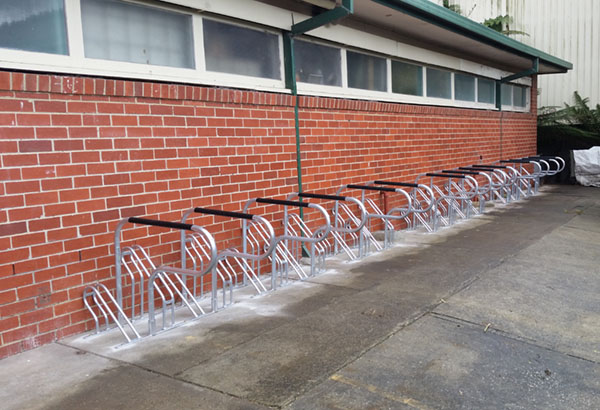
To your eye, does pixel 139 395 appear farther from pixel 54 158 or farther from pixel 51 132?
pixel 51 132

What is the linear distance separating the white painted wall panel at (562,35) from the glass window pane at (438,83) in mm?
7434

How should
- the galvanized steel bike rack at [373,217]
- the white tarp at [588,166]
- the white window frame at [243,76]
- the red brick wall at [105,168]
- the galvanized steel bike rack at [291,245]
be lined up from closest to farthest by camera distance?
the red brick wall at [105,168] → the white window frame at [243,76] → the galvanized steel bike rack at [291,245] → the galvanized steel bike rack at [373,217] → the white tarp at [588,166]

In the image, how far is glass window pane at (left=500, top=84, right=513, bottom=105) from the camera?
12252mm

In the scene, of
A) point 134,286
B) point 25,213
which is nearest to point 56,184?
point 25,213

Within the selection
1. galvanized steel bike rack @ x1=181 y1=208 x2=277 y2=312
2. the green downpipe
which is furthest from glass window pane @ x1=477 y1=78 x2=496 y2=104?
galvanized steel bike rack @ x1=181 y1=208 x2=277 y2=312

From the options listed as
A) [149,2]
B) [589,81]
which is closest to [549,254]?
[149,2]

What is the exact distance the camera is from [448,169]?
959cm

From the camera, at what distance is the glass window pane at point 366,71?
722cm

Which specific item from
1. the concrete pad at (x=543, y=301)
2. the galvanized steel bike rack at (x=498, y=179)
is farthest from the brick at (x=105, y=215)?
the galvanized steel bike rack at (x=498, y=179)

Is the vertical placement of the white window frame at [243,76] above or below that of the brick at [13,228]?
above

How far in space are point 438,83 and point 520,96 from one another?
16.6 ft

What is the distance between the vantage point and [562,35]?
16.2 m

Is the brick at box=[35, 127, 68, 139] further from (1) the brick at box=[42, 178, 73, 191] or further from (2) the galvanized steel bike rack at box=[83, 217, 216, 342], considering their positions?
(2) the galvanized steel bike rack at box=[83, 217, 216, 342]

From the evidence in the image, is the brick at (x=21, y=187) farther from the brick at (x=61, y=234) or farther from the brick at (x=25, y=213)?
the brick at (x=61, y=234)
